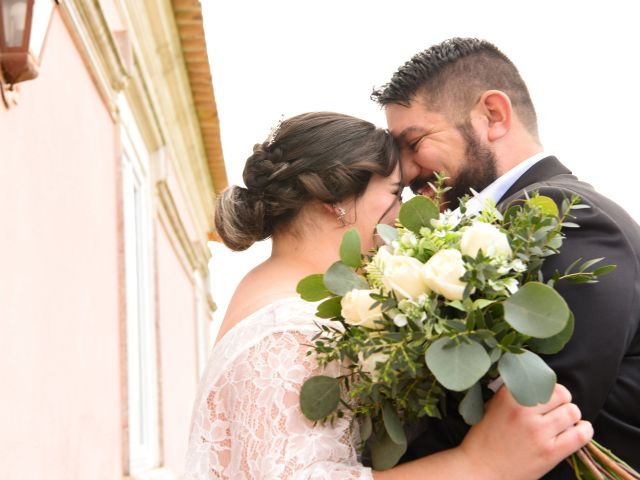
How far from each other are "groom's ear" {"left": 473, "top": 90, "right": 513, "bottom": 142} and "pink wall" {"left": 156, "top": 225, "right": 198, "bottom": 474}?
481 centimetres

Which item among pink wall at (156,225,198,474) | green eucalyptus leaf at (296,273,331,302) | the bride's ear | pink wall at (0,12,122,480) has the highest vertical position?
the bride's ear

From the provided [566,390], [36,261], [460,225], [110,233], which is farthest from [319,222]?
[110,233]

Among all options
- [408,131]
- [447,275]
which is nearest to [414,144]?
[408,131]

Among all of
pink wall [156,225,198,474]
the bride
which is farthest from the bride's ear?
pink wall [156,225,198,474]

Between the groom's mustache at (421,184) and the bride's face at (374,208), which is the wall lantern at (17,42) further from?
the groom's mustache at (421,184)

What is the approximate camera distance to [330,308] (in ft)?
7.50

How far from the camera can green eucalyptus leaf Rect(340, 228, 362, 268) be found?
7.31 feet

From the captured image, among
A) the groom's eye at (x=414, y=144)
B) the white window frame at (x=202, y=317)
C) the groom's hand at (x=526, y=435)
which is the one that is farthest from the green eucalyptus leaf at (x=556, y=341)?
the white window frame at (x=202, y=317)

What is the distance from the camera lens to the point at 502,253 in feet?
6.75

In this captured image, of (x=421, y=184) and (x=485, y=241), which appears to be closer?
(x=485, y=241)

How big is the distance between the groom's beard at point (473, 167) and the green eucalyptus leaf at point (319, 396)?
118cm

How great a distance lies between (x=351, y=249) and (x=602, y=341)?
0.60m

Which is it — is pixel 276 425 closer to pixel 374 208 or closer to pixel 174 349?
pixel 374 208

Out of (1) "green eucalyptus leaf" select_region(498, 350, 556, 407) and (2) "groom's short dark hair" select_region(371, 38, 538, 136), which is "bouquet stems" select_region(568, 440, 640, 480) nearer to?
(1) "green eucalyptus leaf" select_region(498, 350, 556, 407)
